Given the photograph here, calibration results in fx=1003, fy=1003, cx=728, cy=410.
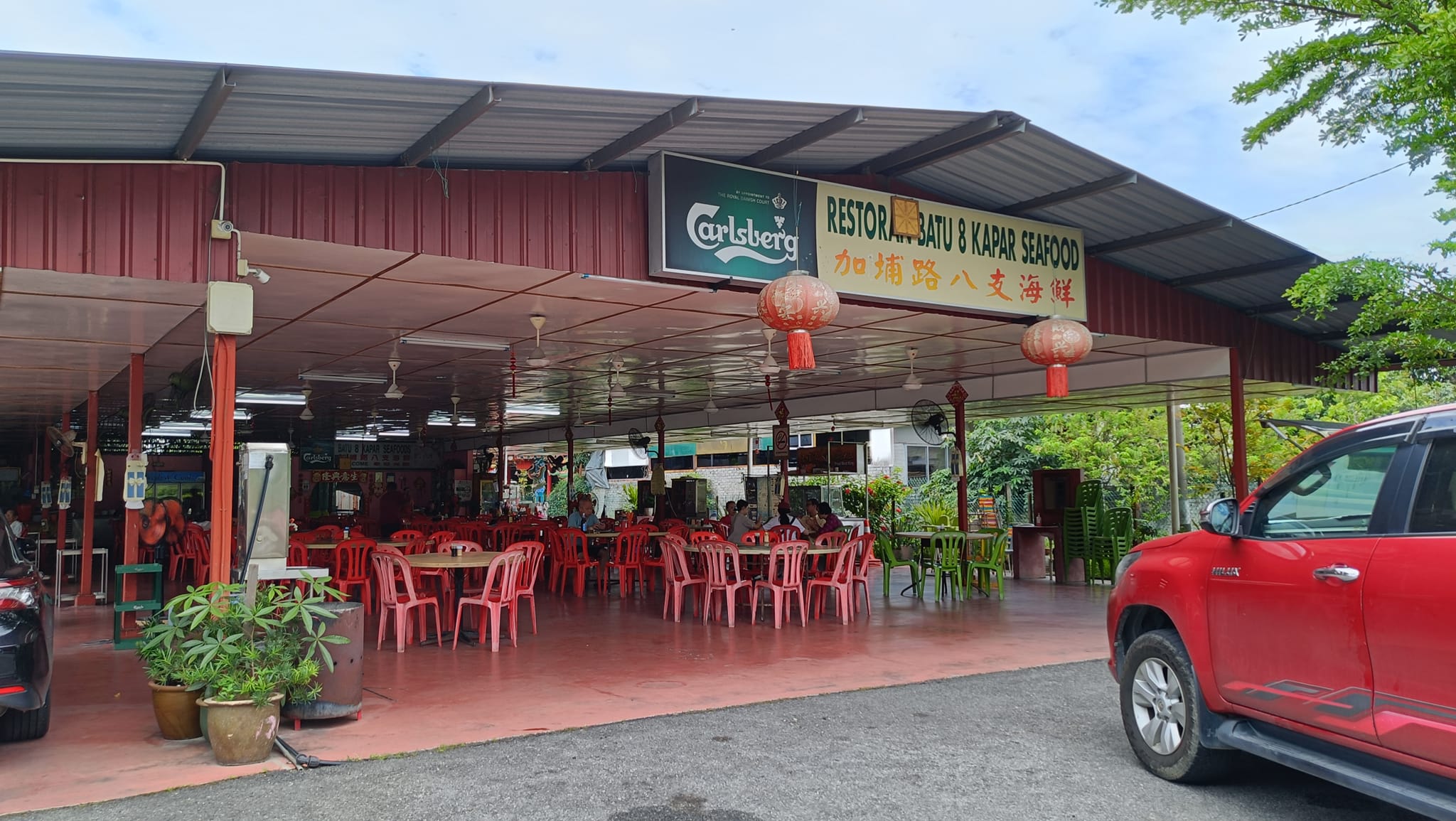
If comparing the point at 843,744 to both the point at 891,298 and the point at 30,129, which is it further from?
the point at 30,129

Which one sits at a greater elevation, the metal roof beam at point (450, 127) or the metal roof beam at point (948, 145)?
the metal roof beam at point (948, 145)

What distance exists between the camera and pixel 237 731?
4469 mm

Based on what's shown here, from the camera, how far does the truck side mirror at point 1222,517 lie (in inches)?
151

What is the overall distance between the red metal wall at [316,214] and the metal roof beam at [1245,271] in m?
3.92

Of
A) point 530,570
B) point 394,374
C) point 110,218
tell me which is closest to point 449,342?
point 394,374

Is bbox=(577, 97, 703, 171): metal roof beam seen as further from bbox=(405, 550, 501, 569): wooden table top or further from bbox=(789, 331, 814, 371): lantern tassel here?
bbox=(405, 550, 501, 569): wooden table top

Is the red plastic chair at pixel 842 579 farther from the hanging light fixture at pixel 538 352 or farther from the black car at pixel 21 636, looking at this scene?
the black car at pixel 21 636

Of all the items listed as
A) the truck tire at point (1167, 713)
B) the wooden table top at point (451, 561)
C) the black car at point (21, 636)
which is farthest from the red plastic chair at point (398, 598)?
the truck tire at point (1167, 713)

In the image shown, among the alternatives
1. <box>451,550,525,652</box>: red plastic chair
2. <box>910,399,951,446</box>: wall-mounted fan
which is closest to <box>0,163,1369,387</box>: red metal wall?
<box>451,550,525,652</box>: red plastic chair

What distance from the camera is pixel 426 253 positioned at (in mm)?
5961

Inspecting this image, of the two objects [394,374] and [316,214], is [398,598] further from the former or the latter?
[394,374]

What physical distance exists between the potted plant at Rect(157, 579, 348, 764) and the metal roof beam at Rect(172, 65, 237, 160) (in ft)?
7.29

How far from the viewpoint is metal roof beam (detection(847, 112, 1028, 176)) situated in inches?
252

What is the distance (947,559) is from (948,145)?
5.59 m
